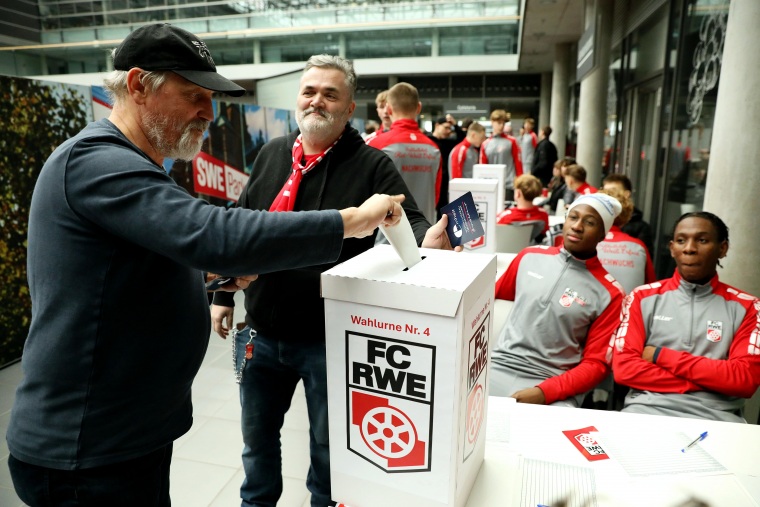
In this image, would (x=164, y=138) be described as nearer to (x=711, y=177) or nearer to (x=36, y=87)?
(x=711, y=177)

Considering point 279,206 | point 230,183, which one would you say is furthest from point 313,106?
point 230,183

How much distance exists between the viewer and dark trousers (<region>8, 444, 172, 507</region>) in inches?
39.1

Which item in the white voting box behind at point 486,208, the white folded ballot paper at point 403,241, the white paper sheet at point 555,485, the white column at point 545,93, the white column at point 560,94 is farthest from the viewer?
the white column at point 545,93

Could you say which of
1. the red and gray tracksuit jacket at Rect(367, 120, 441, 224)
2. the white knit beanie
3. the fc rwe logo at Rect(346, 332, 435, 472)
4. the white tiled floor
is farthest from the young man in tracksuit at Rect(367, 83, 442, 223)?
the fc rwe logo at Rect(346, 332, 435, 472)

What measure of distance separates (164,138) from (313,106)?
682mm

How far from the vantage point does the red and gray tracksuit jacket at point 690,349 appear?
179 centimetres

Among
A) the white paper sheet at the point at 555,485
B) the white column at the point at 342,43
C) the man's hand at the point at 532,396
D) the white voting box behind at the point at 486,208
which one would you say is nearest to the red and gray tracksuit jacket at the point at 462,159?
the white voting box behind at the point at 486,208

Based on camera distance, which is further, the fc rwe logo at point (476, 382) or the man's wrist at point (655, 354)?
the man's wrist at point (655, 354)

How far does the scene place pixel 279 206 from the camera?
63.6 inches

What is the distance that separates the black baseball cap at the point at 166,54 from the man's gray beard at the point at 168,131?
0.35 ft

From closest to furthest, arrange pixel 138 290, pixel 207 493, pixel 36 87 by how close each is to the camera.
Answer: pixel 138 290
pixel 207 493
pixel 36 87

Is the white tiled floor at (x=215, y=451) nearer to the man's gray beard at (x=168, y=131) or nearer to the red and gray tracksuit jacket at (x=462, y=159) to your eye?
the man's gray beard at (x=168, y=131)

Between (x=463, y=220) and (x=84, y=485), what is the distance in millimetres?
990

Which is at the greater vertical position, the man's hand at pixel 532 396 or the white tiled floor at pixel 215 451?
the man's hand at pixel 532 396
